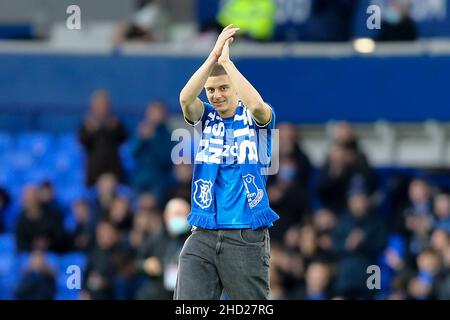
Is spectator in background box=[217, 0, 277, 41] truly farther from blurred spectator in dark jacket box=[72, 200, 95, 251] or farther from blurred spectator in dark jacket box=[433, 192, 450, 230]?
blurred spectator in dark jacket box=[433, 192, 450, 230]

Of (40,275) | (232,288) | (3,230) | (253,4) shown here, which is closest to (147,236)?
(40,275)

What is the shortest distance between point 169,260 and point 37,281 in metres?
3.50

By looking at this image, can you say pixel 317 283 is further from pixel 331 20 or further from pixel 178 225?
pixel 331 20

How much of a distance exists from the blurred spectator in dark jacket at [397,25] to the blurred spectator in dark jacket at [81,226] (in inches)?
165

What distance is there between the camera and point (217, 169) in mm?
10688

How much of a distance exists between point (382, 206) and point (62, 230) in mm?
3722

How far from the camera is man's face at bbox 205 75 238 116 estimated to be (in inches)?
419

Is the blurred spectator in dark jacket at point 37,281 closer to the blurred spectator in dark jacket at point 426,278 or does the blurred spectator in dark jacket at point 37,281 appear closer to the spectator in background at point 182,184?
the spectator in background at point 182,184

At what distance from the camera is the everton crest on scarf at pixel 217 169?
419 inches

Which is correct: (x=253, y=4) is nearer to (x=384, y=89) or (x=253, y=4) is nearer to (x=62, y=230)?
(x=384, y=89)

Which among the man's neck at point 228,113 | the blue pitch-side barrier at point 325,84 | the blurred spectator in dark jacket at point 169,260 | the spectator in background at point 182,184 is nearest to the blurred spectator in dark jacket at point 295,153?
the blue pitch-side barrier at point 325,84
